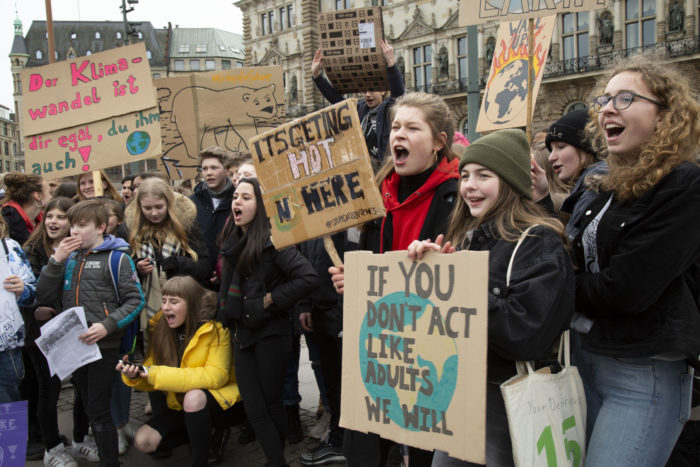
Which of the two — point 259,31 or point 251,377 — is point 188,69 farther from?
point 251,377

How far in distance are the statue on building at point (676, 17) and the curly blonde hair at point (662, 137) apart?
2548 centimetres

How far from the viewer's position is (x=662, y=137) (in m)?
1.99

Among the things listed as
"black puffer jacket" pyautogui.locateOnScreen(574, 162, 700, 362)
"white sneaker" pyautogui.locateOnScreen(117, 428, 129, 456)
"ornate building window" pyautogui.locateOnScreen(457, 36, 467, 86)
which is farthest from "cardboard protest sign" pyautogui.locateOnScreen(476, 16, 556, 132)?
"ornate building window" pyautogui.locateOnScreen(457, 36, 467, 86)

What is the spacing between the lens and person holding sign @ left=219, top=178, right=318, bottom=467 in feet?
11.1

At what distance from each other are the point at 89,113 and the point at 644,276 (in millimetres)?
4872

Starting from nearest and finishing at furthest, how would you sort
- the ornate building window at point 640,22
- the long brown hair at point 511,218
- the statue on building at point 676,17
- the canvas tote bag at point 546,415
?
the canvas tote bag at point 546,415, the long brown hair at point 511,218, the statue on building at point 676,17, the ornate building window at point 640,22

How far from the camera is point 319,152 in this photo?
2.54 m

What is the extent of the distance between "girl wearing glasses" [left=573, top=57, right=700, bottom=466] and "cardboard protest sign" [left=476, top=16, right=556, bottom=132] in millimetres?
3004

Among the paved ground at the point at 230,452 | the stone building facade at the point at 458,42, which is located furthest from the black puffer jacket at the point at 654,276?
the stone building facade at the point at 458,42

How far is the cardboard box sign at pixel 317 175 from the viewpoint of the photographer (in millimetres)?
2447

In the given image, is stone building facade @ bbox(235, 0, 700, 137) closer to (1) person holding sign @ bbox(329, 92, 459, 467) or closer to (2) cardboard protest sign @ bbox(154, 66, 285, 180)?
(2) cardboard protest sign @ bbox(154, 66, 285, 180)

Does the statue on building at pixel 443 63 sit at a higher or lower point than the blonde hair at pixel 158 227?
higher

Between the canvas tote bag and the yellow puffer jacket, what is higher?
the canvas tote bag

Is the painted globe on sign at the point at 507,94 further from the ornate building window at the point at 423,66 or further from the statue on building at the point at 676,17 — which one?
the ornate building window at the point at 423,66
